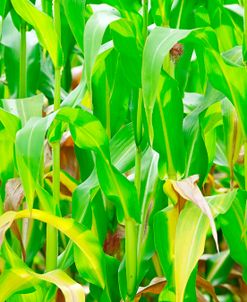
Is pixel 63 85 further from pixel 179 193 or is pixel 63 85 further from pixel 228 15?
pixel 179 193

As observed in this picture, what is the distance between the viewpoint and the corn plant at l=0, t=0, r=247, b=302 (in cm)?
95

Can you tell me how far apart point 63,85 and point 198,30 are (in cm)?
57

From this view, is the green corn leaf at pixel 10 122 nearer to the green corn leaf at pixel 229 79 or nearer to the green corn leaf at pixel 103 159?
the green corn leaf at pixel 103 159

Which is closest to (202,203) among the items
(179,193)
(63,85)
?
(179,193)

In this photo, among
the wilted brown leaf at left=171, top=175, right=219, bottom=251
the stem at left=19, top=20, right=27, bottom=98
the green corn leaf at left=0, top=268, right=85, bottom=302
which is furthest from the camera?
the stem at left=19, top=20, right=27, bottom=98

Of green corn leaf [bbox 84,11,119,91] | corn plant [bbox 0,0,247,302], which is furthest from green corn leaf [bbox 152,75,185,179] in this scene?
green corn leaf [bbox 84,11,119,91]

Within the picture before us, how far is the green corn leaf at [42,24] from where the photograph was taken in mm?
1035

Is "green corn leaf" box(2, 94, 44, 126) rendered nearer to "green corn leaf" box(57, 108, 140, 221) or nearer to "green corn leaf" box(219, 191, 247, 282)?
"green corn leaf" box(57, 108, 140, 221)

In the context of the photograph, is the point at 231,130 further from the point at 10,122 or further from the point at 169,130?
the point at 10,122

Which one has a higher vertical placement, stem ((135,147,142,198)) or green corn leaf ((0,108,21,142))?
green corn leaf ((0,108,21,142))

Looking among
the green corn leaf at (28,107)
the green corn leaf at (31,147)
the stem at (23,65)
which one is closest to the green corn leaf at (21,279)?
the green corn leaf at (31,147)

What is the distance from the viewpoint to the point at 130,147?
1.11 m

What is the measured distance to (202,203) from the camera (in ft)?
2.88

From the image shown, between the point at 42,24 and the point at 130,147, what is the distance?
217mm
